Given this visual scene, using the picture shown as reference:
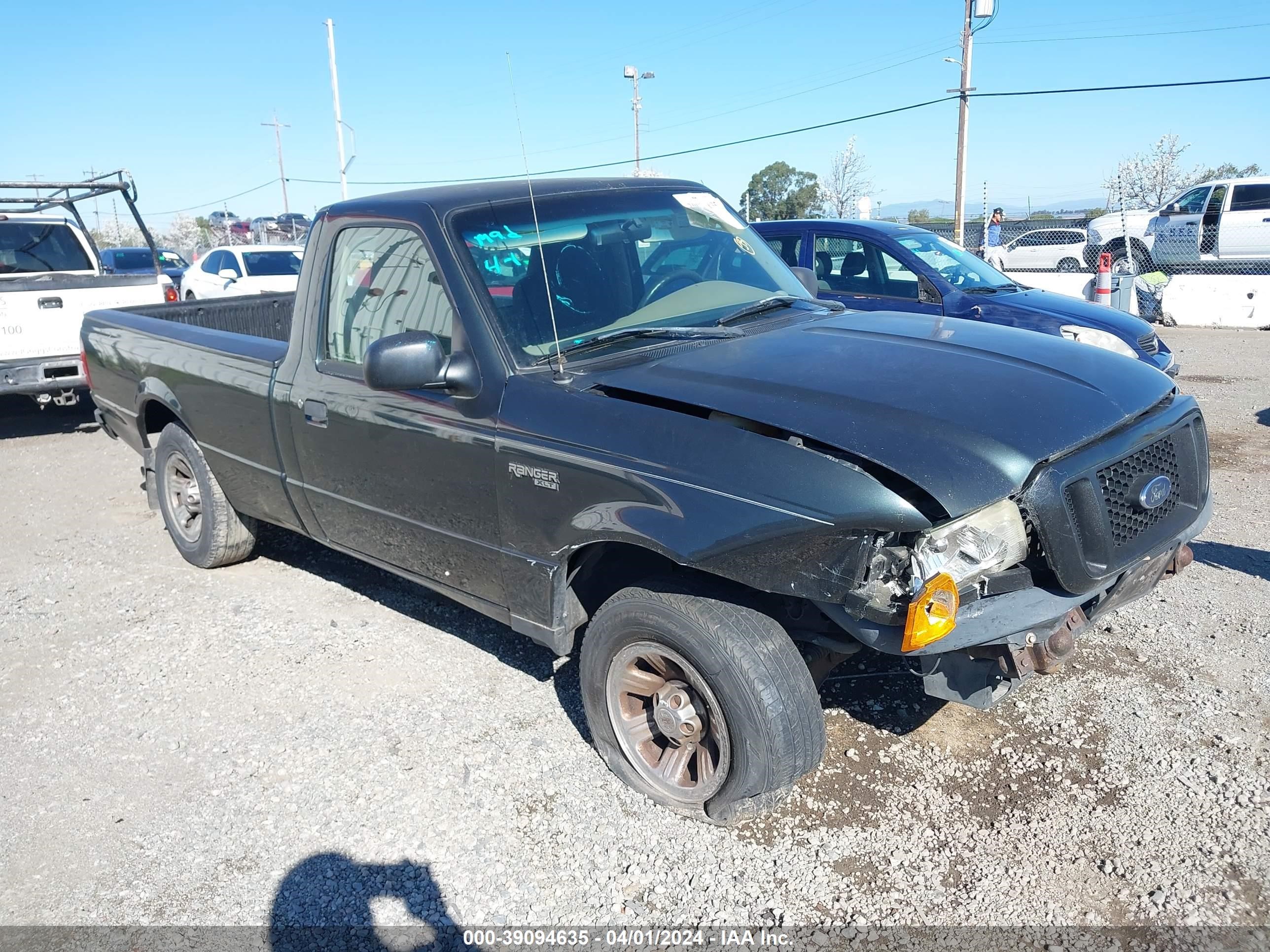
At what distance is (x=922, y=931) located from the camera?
8.84ft

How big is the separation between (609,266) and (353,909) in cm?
242

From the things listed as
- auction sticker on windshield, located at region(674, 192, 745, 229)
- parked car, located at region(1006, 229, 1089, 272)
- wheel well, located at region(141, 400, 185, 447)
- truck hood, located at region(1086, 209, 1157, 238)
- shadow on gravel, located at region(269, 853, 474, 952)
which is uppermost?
auction sticker on windshield, located at region(674, 192, 745, 229)

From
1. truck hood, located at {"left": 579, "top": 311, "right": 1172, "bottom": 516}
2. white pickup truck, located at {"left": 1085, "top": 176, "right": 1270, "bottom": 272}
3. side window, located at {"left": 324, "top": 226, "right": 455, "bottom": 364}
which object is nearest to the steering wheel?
truck hood, located at {"left": 579, "top": 311, "right": 1172, "bottom": 516}

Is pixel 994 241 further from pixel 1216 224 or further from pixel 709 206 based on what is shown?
pixel 709 206

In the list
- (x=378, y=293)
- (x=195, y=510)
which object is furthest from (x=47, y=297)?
(x=378, y=293)

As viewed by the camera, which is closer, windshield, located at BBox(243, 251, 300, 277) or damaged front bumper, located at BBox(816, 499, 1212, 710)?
damaged front bumper, located at BBox(816, 499, 1212, 710)

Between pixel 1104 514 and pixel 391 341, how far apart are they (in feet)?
7.46

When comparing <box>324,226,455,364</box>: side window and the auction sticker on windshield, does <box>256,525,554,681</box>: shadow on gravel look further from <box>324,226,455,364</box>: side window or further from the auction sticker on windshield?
the auction sticker on windshield

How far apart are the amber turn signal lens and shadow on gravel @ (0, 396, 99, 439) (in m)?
9.54

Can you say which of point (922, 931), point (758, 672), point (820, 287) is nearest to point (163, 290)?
point (820, 287)

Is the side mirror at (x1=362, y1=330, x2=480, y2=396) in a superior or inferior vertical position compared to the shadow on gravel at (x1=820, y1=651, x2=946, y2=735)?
superior

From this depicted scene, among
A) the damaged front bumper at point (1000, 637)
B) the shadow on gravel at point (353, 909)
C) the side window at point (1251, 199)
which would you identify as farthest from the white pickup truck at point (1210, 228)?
the shadow on gravel at point (353, 909)

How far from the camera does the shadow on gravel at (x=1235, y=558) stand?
489 centimetres

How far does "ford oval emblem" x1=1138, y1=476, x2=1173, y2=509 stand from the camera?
9.49ft
